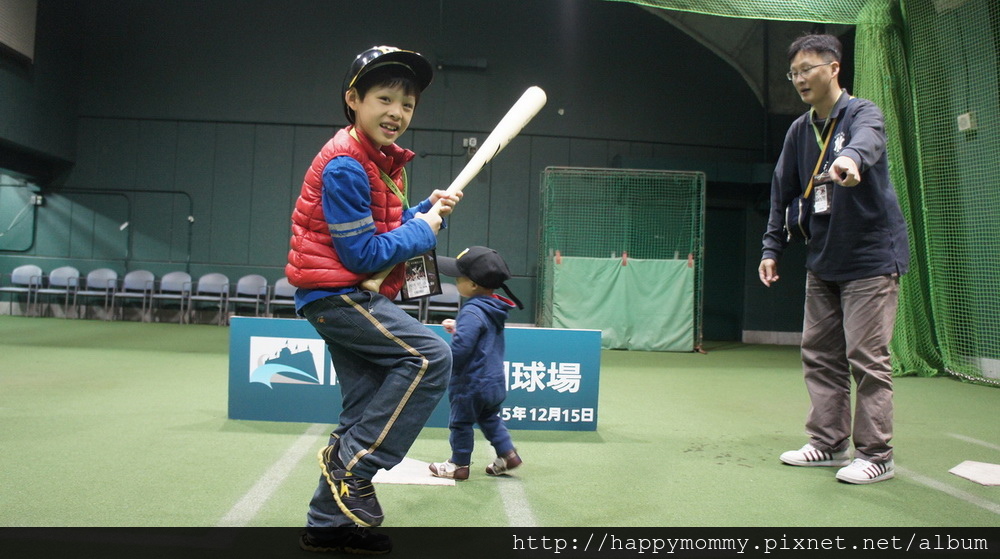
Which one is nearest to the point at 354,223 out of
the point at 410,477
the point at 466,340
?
the point at 466,340

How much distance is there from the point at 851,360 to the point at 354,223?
256 cm

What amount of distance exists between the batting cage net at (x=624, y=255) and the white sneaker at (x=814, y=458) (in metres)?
6.89

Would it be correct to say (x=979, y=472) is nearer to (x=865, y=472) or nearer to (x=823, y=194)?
(x=865, y=472)

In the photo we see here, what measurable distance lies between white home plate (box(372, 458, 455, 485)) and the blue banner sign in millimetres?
950

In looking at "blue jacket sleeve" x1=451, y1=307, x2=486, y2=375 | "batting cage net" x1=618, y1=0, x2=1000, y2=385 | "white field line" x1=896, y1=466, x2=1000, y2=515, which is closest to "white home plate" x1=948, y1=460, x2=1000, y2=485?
"white field line" x1=896, y1=466, x2=1000, y2=515

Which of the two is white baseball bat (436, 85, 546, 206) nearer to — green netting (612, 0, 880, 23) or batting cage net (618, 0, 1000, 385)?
green netting (612, 0, 880, 23)

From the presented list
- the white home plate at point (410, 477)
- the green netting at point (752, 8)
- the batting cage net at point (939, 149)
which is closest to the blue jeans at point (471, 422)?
the white home plate at point (410, 477)

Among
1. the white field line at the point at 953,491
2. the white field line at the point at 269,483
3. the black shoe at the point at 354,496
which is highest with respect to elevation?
the black shoe at the point at 354,496

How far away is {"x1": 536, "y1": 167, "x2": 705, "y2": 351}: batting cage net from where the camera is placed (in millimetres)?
10484

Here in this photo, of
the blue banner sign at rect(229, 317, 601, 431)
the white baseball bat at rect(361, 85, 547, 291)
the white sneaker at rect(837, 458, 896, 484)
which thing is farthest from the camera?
the blue banner sign at rect(229, 317, 601, 431)

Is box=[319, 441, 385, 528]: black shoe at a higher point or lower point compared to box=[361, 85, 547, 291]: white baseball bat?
lower

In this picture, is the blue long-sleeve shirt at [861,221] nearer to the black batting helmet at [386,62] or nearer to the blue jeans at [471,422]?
the blue jeans at [471,422]

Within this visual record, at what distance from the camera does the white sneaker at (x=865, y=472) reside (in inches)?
118
